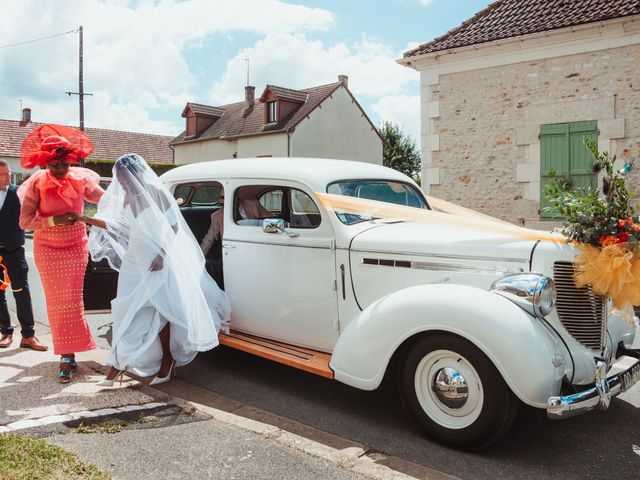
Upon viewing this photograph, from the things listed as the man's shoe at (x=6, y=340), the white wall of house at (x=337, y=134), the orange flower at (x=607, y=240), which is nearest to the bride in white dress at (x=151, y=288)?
the man's shoe at (x=6, y=340)

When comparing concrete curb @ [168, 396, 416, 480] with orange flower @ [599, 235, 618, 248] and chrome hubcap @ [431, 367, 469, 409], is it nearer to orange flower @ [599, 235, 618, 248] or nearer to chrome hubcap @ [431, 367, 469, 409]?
chrome hubcap @ [431, 367, 469, 409]

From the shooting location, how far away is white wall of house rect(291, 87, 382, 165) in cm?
3025

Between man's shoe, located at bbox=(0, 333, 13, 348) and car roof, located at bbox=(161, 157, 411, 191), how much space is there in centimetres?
237

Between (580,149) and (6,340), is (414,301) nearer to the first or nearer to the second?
(6,340)

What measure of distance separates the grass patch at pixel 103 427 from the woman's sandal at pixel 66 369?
106 cm

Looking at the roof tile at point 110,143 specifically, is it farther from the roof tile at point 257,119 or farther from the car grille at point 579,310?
the car grille at point 579,310

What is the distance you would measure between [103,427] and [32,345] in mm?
2382

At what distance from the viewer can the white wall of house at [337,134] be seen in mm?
30250

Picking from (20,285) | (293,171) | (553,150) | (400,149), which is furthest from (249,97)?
(293,171)

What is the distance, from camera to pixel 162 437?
11.8 ft

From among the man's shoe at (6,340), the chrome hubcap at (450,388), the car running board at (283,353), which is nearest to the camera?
the chrome hubcap at (450,388)

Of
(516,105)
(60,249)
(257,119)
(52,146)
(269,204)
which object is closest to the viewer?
(52,146)

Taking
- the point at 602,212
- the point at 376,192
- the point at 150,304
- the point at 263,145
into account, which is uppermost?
the point at 263,145

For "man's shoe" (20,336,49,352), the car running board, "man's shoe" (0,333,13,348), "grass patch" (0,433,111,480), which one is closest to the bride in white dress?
the car running board
